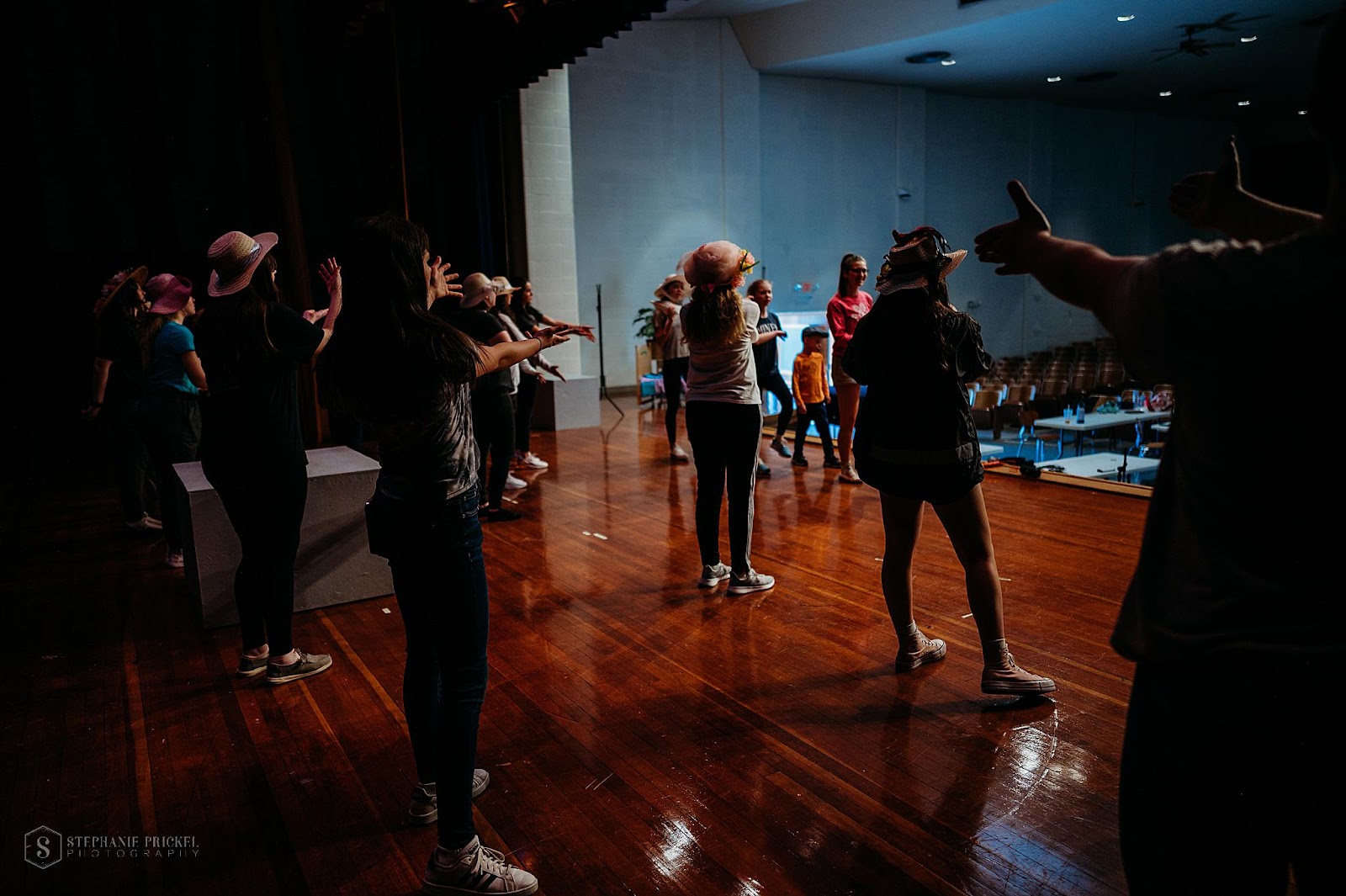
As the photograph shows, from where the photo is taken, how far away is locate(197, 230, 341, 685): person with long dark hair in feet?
8.79

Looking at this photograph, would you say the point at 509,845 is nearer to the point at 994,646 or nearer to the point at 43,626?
the point at 994,646

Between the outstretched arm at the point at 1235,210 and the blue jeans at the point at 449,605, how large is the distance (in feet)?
Result: 4.87

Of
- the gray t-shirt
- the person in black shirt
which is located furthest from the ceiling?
the gray t-shirt

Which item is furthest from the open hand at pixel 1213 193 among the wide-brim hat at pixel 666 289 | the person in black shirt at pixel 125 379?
the person in black shirt at pixel 125 379

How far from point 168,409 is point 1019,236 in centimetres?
454

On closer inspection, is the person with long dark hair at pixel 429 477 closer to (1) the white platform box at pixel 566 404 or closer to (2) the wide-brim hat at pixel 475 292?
(2) the wide-brim hat at pixel 475 292

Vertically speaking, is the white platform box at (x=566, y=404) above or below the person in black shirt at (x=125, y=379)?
below

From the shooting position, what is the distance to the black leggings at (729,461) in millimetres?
3652

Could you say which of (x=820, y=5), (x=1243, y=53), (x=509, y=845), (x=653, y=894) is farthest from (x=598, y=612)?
(x=1243, y=53)

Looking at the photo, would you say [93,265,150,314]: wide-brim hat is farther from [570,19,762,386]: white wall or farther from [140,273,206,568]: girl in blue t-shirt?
[570,19,762,386]: white wall

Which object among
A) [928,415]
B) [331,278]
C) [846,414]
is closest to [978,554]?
[928,415]

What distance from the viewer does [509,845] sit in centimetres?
213

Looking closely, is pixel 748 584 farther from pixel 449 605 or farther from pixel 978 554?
pixel 449 605

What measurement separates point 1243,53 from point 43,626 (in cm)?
1664
